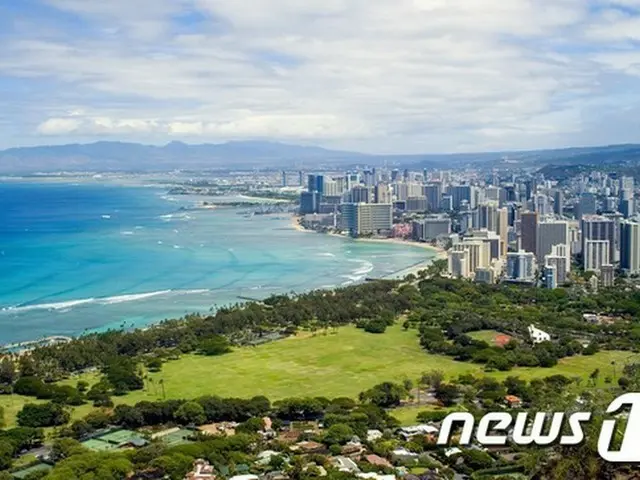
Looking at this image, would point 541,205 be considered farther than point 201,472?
Yes

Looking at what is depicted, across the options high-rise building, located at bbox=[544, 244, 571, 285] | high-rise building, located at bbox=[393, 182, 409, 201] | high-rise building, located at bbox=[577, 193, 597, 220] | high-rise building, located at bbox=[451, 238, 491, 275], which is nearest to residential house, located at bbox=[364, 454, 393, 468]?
high-rise building, located at bbox=[544, 244, 571, 285]

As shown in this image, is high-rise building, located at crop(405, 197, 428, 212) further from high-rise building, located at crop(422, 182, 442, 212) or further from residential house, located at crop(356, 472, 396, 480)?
residential house, located at crop(356, 472, 396, 480)

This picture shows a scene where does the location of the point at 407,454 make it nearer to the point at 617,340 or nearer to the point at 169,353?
the point at 169,353

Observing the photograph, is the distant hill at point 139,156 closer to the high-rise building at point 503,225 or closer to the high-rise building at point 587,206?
the high-rise building at point 587,206

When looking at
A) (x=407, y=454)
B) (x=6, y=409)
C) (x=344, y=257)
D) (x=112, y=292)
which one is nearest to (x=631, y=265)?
(x=344, y=257)

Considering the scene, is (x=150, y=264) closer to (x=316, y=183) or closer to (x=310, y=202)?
(x=310, y=202)

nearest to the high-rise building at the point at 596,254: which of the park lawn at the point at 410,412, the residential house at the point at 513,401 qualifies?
the residential house at the point at 513,401

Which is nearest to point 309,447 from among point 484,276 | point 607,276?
point 484,276
